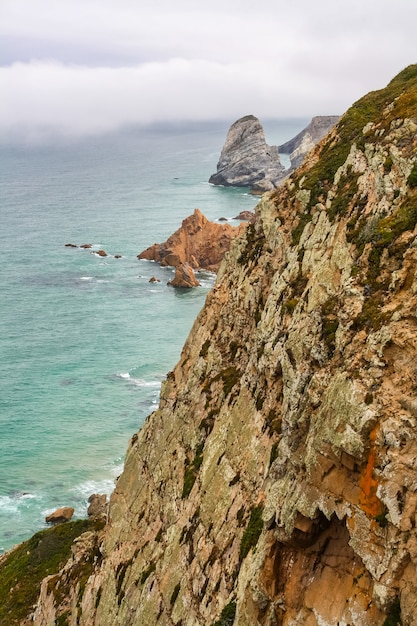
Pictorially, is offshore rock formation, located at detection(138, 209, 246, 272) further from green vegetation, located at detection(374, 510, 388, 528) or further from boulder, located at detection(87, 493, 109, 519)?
green vegetation, located at detection(374, 510, 388, 528)

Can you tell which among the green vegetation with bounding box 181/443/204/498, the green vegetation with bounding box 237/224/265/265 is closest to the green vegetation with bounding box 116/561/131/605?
the green vegetation with bounding box 181/443/204/498

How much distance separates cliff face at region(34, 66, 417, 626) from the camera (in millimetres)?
18047

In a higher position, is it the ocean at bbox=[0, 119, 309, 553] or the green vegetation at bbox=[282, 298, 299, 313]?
the green vegetation at bbox=[282, 298, 299, 313]

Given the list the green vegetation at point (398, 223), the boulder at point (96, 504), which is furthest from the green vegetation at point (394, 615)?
the boulder at point (96, 504)

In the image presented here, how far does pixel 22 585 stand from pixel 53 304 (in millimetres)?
91440

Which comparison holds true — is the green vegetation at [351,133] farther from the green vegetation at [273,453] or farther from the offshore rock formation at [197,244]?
the offshore rock formation at [197,244]

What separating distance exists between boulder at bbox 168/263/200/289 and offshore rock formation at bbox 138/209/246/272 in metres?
15.4

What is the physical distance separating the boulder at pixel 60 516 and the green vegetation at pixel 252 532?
162ft

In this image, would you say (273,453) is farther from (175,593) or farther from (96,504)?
(96,504)

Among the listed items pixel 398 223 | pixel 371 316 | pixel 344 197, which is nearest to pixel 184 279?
pixel 344 197

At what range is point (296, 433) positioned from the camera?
22.9m

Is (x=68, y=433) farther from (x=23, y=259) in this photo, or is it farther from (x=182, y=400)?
(x=23, y=259)

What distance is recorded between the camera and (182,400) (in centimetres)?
3866

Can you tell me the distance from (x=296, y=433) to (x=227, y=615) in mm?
7254
